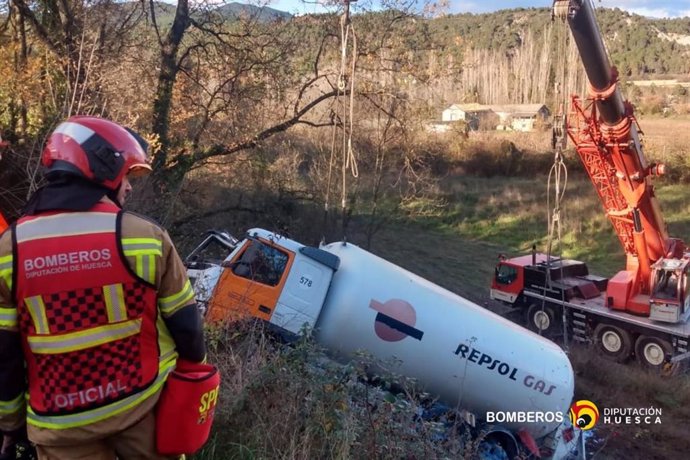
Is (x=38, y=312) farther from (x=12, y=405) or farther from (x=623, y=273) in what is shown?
(x=623, y=273)

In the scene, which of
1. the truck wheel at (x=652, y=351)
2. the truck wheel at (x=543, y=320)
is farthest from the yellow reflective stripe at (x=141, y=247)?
→ the truck wheel at (x=543, y=320)

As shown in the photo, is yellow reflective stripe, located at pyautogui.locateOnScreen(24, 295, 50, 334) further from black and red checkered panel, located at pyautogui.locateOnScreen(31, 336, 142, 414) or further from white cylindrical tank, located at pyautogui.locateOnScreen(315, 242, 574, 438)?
white cylindrical tank, located at pyautogui.locateOnScreen(315, 242, 574, 438)

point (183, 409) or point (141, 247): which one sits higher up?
point (141, 247)

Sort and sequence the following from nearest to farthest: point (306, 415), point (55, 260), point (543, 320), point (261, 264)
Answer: point (55, 260) < point (306, 415) < point (261, 264) < point (543, 320)

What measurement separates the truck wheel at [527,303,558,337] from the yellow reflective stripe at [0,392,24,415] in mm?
11660

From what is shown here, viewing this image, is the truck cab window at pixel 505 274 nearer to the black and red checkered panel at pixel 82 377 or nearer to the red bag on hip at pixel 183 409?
the red bag on hip at pixel 183 409

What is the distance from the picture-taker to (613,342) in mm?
11711

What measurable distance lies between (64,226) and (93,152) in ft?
0.94

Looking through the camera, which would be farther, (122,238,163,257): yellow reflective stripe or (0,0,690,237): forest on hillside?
(0,0,690,237): forest on hillside

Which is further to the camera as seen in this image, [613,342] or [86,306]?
[613,342]

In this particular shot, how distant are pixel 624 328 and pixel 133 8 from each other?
39.4 feet

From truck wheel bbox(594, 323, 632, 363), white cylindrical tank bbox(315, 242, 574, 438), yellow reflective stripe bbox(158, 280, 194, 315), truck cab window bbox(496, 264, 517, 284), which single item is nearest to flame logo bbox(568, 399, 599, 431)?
white cylindrical tank bbox(315, 242, 574, 438)

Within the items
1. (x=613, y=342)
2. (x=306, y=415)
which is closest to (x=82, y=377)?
(x=306, y=415)

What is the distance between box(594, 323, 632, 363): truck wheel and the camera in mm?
11508
